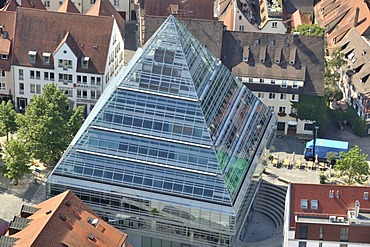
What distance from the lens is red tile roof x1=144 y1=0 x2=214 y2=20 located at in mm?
156500

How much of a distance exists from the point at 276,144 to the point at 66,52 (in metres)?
30.7

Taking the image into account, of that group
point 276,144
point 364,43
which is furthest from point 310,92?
point 364,43

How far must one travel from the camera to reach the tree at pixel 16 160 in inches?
4776

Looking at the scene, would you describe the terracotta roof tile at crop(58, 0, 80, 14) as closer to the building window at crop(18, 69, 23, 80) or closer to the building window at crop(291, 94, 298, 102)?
the building window at crop(18, 69, 23, 80)

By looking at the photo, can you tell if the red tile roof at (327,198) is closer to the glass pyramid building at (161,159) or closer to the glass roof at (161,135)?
the glass pyramid building at (161,159)

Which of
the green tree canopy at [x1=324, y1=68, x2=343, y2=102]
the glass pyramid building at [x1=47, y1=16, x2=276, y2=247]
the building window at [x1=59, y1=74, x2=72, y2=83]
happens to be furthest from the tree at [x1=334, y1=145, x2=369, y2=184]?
the building window at [x1=59, y1=74, x2=72, y2=83]

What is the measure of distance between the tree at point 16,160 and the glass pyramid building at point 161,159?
9606mm

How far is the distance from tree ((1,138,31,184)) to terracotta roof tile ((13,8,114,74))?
22.2 metres

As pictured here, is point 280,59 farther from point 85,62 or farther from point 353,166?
point 85,62

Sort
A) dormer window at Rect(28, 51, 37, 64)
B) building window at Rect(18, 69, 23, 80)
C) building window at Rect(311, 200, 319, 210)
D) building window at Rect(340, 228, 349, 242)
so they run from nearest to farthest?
1. building window at Rect(340, 228, 349, 242)
2. building window at Rect(311, 200, 319, 210)
3. dormer window at Rect(28, 51, 37, 64)
4. building window at Rect(18, 69, 23, 80)

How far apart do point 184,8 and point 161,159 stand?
5103 cm


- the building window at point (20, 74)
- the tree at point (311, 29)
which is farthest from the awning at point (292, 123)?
the building window at point (20, 74)

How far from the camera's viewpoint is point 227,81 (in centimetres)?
12038

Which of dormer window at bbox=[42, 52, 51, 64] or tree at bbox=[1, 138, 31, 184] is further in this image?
dormer window at bbox=[42, 52, 51, 64]
